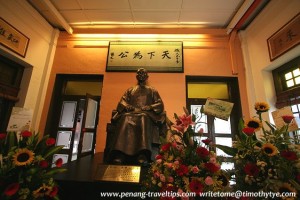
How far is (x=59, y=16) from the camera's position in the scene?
3.33m

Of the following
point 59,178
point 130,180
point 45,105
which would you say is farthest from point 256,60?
point 45,105

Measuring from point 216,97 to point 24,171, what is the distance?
3340 mm

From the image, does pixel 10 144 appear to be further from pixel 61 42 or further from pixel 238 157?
pixel 61 42

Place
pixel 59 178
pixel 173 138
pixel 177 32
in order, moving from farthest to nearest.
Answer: pixel 177 32, pixel 59 178, pixel 173 138

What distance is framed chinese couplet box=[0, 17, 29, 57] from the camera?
104 inches

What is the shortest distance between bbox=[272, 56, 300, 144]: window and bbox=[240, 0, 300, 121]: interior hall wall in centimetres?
8

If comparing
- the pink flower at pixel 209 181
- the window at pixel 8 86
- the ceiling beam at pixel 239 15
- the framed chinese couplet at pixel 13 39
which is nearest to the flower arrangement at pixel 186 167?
the pink flower at pixel 209 181

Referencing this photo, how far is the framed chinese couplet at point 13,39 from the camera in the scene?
264 centimetres

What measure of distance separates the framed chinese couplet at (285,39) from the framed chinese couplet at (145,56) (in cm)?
154

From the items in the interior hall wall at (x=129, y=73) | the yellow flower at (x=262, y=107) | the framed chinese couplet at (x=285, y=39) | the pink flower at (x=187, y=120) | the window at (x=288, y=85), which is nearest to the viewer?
the pink flower at (x=187, y=120)

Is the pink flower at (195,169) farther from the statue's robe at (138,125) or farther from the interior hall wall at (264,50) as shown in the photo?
the interior hall wall at (264,50)

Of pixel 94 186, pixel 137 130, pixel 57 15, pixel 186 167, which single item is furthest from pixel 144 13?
pixel 186 167

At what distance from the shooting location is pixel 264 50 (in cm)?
293

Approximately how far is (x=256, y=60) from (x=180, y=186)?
3157 mm
